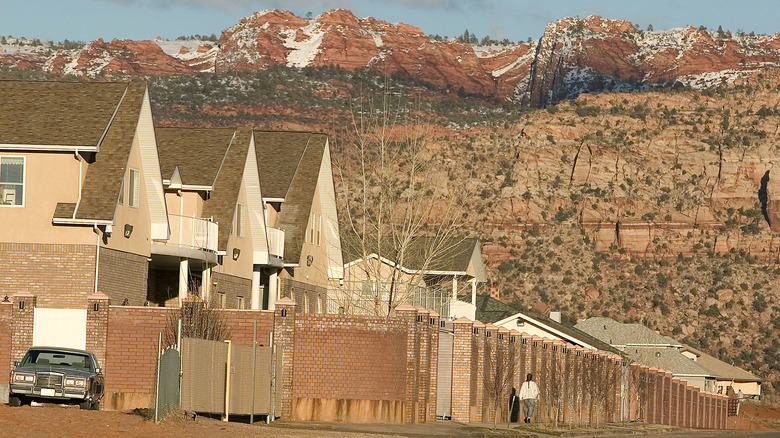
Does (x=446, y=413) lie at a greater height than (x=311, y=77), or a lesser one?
lesser

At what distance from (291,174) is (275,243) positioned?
3.15 m

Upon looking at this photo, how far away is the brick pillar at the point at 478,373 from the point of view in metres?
45.9

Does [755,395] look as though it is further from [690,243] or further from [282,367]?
[282,367]

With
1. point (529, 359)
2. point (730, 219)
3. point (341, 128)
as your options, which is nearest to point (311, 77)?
point (341, 128)

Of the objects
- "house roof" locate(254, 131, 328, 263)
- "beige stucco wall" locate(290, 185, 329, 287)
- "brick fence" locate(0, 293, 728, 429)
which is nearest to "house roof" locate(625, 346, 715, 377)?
"beige stucco wall" locate(290, 185, 329, 287)

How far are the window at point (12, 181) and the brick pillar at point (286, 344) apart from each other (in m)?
7.71

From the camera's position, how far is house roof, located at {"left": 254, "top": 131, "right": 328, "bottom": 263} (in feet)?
173

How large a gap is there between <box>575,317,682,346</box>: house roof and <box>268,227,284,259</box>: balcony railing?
49.3 m

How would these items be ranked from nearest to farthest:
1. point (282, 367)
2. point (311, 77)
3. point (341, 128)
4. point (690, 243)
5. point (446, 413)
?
point (282, 367) → point (446, 413) → point (690, 243) → point (341, 128) → point (311, 77)

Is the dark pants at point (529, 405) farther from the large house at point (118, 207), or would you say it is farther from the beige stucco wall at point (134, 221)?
the beige stucco wall at point (134, 221)

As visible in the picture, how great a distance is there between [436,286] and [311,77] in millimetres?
112931

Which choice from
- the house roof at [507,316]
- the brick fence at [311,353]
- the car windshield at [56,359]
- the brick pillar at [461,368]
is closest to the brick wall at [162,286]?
the brick pillar at [461,368]

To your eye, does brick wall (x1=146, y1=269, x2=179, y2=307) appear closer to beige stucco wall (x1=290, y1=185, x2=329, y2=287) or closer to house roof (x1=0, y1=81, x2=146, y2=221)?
beige stucco wall (x1=290, y1=185, x2=329, y2=287)

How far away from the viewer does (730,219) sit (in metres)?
138
